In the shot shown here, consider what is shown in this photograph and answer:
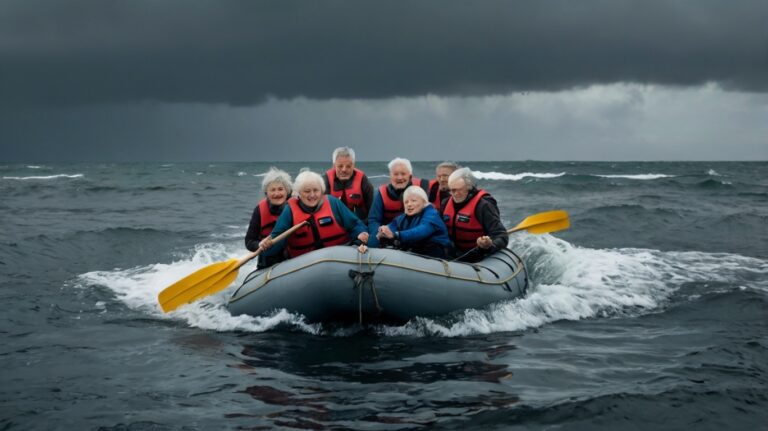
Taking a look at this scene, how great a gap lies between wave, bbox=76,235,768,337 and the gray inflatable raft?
14 cm

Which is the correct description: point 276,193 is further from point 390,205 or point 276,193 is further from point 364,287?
point 364,287

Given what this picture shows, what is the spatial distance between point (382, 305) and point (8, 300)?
4.96 metres

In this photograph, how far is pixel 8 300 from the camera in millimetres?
8023

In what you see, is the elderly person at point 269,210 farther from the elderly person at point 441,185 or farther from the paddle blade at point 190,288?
the elderly person at point 441,185

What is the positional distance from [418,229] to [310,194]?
1.15 metres

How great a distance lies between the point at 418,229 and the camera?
673 cm

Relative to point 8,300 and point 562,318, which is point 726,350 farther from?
point 8,300

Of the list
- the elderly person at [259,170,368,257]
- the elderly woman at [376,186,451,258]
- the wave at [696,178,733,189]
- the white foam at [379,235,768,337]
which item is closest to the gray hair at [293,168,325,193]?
the elderly person at [259,170,368,257]

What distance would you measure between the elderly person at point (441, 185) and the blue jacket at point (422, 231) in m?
1.30

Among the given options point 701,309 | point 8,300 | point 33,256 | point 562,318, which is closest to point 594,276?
point 701,309

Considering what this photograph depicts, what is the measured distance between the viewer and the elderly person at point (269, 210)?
281 inches

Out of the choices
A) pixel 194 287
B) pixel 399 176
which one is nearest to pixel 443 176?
pixel 399 176

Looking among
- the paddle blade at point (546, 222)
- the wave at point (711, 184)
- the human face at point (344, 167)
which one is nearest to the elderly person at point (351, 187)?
the human face at point (344, 167)

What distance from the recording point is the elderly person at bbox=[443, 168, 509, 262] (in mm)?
7199
